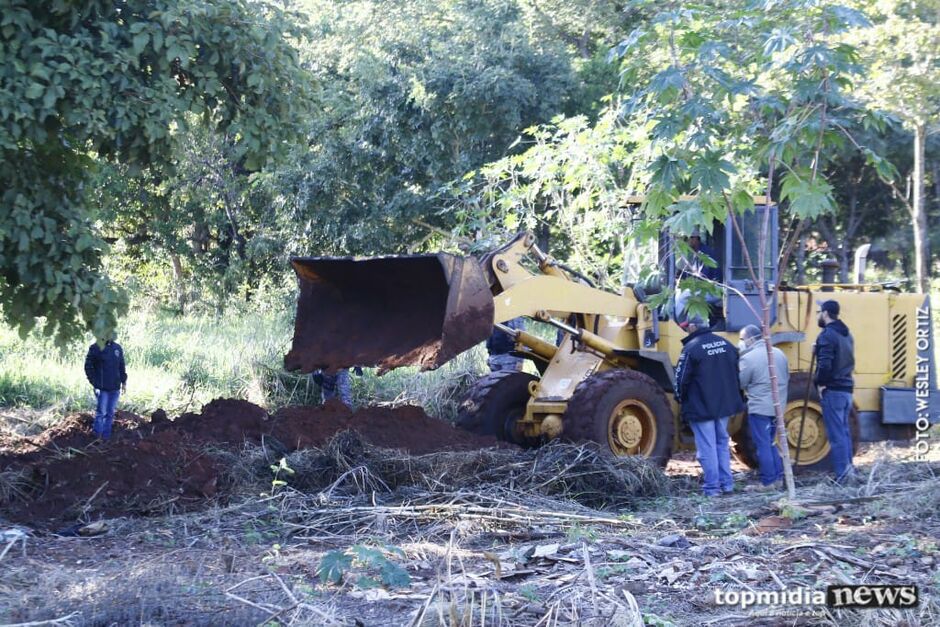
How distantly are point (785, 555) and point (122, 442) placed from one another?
237 inches

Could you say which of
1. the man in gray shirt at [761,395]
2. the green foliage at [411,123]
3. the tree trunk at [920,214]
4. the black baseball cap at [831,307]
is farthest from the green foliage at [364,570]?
the tree trunk at [920,214]

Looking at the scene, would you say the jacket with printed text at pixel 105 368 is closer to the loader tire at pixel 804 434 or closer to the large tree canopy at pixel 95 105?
the large tree canopy at pixel 95 105

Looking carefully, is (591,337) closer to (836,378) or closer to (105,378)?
(836,378)

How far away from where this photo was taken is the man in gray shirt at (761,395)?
34.8 feet

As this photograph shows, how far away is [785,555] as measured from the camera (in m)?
6.57

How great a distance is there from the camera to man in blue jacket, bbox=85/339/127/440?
1285 centimetres

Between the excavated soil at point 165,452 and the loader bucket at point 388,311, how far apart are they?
2.50ft

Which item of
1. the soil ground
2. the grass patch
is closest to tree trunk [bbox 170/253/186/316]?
the grass patch

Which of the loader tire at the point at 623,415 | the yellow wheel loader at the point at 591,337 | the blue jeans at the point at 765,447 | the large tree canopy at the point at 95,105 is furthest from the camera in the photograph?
the blue jeans at the point at 765,447

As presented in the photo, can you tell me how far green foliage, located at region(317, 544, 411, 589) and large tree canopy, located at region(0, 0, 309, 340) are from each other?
3.12 m

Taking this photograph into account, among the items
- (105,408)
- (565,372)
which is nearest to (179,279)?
(105,408)

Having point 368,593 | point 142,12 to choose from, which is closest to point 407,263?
point 142,12

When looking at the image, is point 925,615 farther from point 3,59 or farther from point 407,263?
point 3,59

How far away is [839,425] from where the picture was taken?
10.8 m
